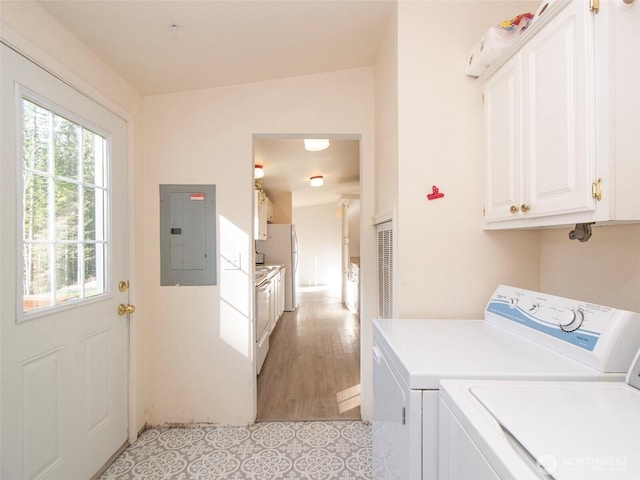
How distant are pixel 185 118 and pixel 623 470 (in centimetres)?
245

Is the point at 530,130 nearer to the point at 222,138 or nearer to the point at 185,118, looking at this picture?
the point at 222,138

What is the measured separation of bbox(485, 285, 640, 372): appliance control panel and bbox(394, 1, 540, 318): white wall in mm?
226

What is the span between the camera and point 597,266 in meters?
1.21

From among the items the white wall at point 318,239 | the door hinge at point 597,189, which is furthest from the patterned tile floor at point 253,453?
the white wall at point 318,239

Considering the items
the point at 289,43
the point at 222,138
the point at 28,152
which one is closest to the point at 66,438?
the point at 28,152

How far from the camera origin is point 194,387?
2.07 metres

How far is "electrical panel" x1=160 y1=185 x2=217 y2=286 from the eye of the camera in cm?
205

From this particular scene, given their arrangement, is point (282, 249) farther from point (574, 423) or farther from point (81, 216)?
point (574, 423)

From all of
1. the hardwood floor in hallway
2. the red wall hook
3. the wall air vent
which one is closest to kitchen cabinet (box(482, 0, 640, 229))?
the red wall hook

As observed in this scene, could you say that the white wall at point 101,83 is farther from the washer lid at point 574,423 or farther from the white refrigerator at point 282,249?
the white refrigerator at point 282,249

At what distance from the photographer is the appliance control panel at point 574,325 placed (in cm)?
85

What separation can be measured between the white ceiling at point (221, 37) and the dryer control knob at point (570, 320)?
162 centimetres

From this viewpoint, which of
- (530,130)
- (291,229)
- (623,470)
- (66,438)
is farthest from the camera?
(291,229)

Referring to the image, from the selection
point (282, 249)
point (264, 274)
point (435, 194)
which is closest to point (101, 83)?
point (435, 194)
